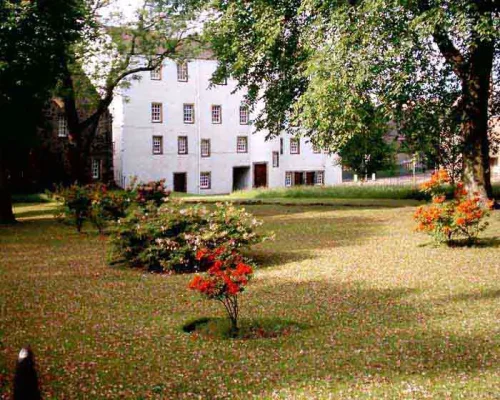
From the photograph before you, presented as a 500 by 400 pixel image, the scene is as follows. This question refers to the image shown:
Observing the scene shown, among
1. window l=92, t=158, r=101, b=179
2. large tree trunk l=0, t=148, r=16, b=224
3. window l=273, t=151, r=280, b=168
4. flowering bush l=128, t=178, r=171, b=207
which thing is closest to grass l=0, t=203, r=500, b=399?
flowering bush l=128, t=178, r=171, b=207

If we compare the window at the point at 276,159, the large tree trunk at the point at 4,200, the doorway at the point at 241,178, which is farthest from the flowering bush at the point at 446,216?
the window at the point at 276,159

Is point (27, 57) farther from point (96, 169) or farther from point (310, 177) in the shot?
point (310, 177)

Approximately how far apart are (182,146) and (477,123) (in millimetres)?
36583

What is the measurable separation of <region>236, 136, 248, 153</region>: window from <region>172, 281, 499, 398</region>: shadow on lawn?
48385mm

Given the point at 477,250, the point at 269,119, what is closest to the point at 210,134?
the point at 269,119

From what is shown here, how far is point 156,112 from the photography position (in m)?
55.1

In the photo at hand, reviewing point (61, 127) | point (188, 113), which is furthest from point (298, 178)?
point (61, 127)

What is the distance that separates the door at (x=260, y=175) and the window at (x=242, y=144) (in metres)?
1.78

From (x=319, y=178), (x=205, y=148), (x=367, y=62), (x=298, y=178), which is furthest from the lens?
(x=319, y=178)

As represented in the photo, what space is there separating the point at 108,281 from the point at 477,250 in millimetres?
8654

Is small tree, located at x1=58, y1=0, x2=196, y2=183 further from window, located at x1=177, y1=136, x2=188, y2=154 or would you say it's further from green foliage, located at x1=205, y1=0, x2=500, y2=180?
window, located at x1=177, y1=136, x2=188, y2=154

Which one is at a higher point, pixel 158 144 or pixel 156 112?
pixel 156 112

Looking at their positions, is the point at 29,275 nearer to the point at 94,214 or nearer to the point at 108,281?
the point at 108,281

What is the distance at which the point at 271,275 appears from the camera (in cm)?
1348
